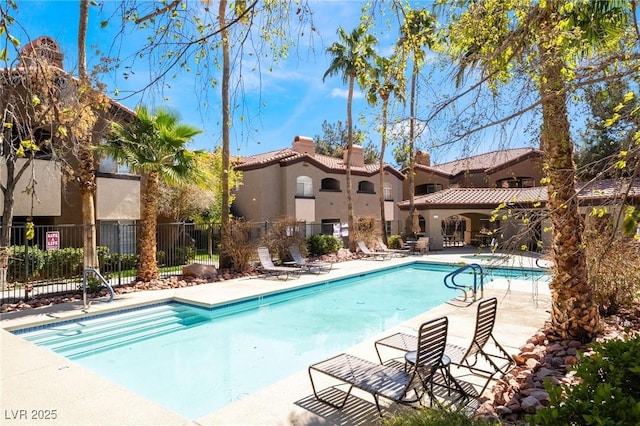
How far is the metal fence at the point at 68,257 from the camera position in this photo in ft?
43.4

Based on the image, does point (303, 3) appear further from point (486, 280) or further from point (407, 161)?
point (486, 280)

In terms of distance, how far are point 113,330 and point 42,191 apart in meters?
11.6

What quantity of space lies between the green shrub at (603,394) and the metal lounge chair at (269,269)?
1403 centimetres

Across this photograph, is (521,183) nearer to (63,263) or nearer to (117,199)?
(117,199)

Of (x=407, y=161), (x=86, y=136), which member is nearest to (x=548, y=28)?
(x=407, y=161)

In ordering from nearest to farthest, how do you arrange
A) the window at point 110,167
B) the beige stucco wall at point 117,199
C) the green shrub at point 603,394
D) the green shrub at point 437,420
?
the green shrub at point 603,394, the green shrub at point 437,420, the beige stucco wall at point 117,199, the window at point 110,167

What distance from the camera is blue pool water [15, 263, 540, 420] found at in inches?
288

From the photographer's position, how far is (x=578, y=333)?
6.81 m

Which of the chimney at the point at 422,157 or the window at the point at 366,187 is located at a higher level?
the window at the point at 366,187

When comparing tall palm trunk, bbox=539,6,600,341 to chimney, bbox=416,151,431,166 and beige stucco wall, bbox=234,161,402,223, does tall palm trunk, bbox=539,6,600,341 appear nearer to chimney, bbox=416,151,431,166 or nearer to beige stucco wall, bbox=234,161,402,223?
chimney, bbox=416,151,431,166

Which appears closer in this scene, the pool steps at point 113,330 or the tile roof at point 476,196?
the pool steps at point 113,330

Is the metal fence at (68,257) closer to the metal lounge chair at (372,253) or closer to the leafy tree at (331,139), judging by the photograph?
the metal lounge chair at (372,253)

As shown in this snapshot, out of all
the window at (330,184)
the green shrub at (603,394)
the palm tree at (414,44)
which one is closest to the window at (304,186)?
the window at (330,184)

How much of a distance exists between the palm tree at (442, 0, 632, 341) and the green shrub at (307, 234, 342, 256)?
59.1ft
